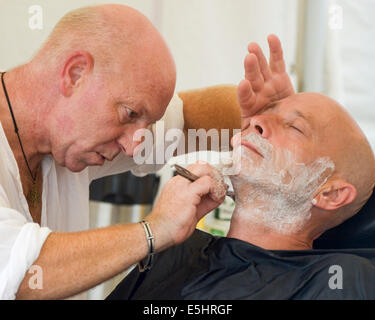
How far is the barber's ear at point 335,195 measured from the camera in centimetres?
138

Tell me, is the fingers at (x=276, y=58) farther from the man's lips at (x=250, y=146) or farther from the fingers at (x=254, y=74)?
the man's lips at (x=250, y=146)

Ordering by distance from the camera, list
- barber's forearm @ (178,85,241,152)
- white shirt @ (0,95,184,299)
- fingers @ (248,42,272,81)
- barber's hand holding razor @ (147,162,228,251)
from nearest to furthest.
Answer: white shirt @ (0,95,184,299) < barber's hand holding razor @ (147,162,228,251) < fingers @ (248,42,272,81) < barber's forearm @ (178,85,241,152)

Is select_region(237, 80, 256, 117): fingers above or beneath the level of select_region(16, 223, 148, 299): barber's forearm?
above

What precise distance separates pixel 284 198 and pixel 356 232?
0.83 ft

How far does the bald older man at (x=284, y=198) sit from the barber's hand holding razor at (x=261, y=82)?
10 centimetres

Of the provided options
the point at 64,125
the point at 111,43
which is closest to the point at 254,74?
the point at 111,43

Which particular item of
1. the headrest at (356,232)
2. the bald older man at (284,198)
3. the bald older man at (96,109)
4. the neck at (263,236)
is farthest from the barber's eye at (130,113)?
the headrest at (356,232)

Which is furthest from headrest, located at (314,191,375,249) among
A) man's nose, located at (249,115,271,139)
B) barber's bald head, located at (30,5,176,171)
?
barber's bald head, located at (30,5,176,171)

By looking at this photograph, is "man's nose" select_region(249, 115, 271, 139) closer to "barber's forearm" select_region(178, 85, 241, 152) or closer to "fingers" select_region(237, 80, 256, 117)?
"fingers" select_region(237, 80, 256, 117)

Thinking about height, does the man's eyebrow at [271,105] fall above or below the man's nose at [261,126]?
above

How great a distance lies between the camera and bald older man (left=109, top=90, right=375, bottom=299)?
52.2 inches

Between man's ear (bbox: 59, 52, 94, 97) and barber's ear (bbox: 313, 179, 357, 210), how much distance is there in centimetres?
70

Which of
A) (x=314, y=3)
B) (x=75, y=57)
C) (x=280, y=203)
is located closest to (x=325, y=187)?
(x=280, y=203)

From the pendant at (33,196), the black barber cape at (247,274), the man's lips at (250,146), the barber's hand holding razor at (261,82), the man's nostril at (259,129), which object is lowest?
the black barber cape at (247,274)
